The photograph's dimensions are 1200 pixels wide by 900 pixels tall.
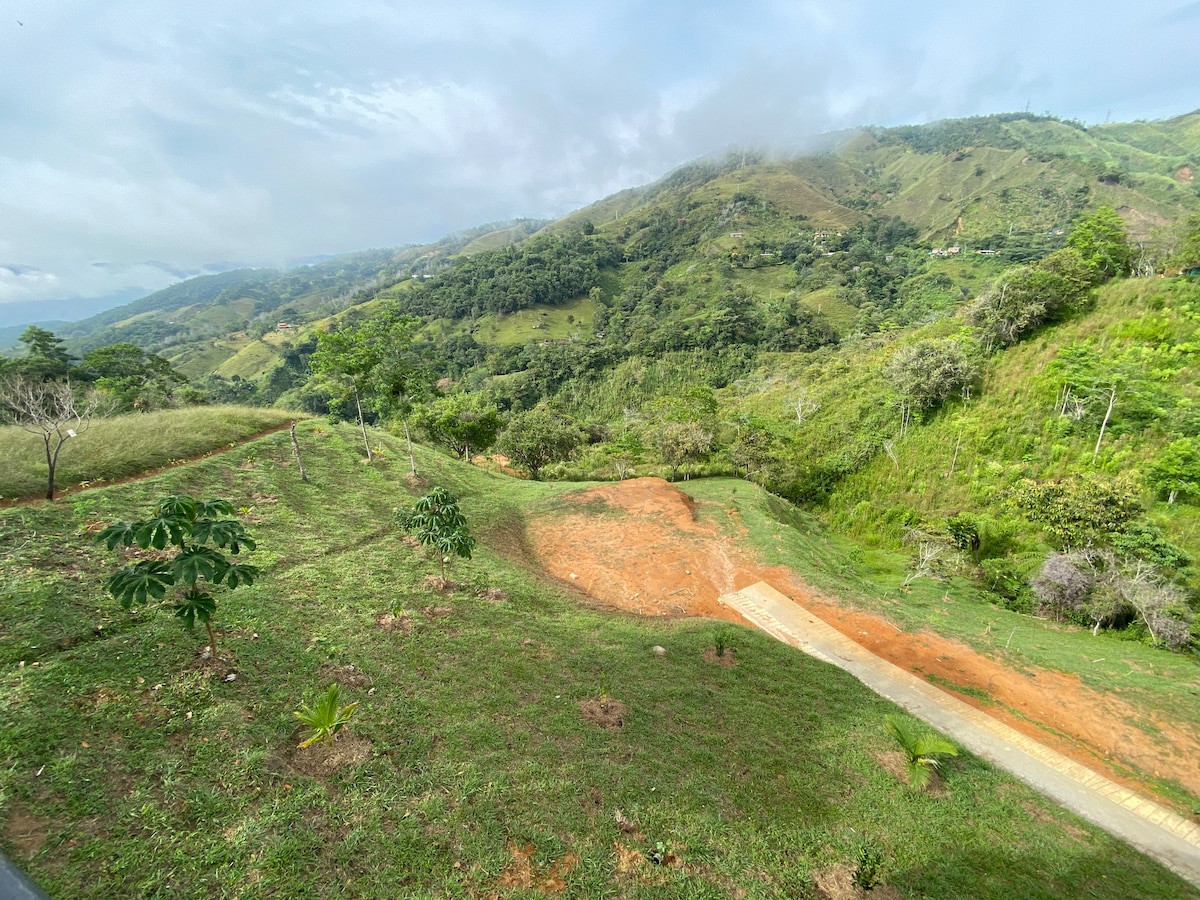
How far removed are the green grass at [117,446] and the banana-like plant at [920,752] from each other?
709 inches

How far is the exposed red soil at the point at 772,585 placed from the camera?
10125mm

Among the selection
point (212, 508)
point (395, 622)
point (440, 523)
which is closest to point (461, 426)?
point (440, 523)

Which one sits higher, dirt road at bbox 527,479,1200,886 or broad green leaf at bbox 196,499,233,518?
broad green leaf at bbox 196,499,233,518

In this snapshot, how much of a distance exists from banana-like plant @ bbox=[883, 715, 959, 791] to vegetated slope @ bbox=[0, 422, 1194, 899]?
28 cm

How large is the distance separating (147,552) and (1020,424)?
34755mm

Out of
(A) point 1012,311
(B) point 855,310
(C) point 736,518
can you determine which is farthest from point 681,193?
(C) point 736,518

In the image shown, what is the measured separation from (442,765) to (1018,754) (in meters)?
11.3

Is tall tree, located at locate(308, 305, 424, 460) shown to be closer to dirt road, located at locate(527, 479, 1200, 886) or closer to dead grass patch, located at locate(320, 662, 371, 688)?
dirt road, located at locate(527, 479, 1200, 886)

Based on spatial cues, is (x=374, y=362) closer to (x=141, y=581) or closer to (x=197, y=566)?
(x=197, y=566)

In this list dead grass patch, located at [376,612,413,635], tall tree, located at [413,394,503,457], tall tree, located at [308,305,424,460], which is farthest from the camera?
tall tree, located at [413,394,503,457]

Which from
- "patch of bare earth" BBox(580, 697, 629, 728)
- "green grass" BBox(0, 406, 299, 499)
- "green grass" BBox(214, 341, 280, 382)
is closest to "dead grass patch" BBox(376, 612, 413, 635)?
"patch of bare earth" BBox(580, 697, 629, 728)

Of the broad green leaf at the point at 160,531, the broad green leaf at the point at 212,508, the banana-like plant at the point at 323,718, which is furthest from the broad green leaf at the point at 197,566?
the banana-like plant at the point at 323,718

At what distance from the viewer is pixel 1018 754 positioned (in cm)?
955

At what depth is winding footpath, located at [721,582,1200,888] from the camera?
789cm
